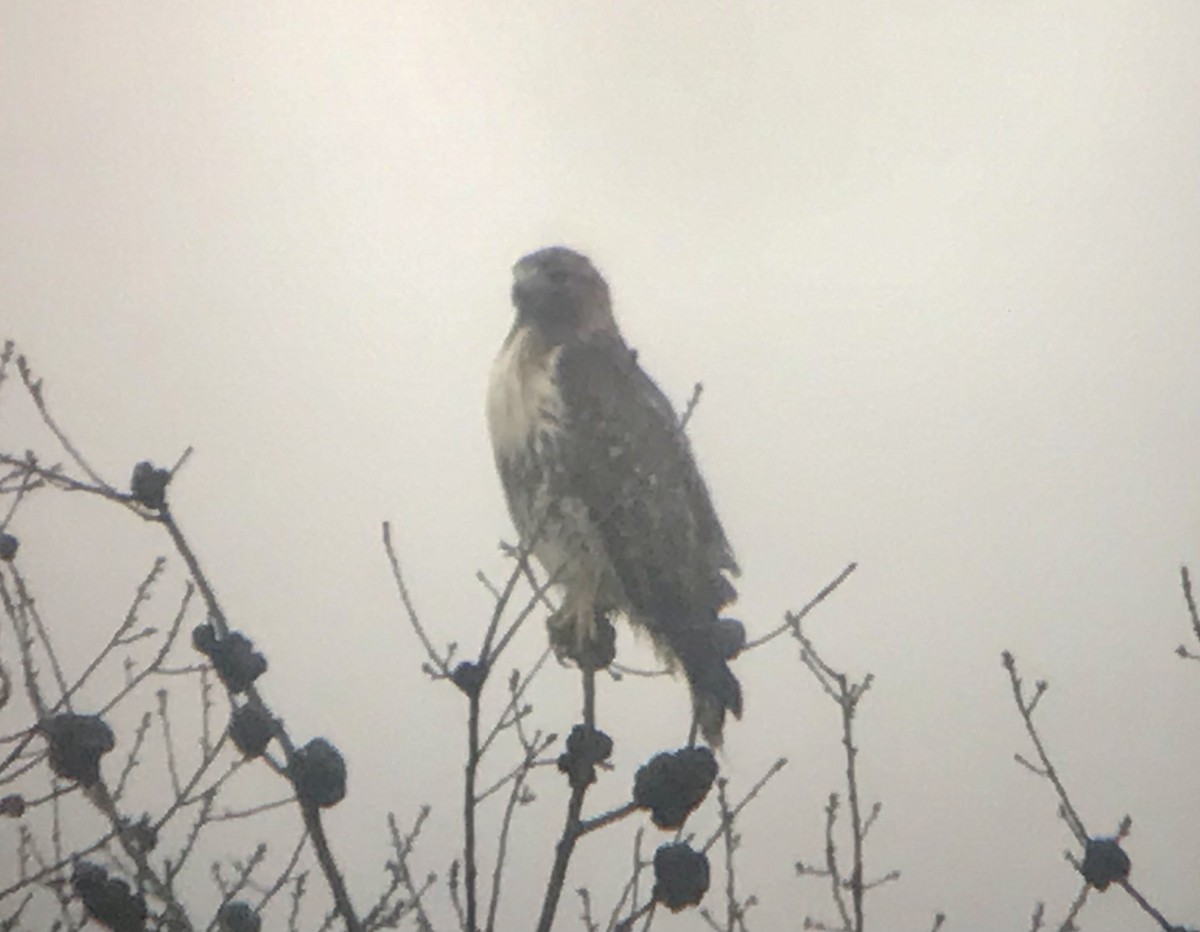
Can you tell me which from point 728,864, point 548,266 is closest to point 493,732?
point 728,864

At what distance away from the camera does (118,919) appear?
98 centimetres

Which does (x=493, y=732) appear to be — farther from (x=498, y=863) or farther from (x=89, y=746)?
(x=89, y=746)

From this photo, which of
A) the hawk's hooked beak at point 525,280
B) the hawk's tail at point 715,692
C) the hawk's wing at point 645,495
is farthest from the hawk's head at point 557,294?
the hawk's tail at point 715,692

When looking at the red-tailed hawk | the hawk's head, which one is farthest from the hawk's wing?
the hawk's head

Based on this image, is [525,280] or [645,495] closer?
A: [645,495]

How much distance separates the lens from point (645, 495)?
92.0 inches

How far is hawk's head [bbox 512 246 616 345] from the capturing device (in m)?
2.58

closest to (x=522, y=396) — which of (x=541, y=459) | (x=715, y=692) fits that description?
(x=541, y=459)

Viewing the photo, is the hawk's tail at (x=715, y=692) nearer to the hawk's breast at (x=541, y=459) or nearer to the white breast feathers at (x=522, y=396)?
the hawk's breast at (x=541, y=459)

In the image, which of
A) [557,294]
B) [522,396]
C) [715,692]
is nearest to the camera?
[715,692]

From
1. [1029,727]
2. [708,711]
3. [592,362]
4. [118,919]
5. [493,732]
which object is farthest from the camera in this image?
[592,362]

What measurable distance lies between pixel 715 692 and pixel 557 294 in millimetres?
933

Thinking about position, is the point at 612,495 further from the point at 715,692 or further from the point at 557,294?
the point at 557,294

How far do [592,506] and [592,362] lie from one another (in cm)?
36
